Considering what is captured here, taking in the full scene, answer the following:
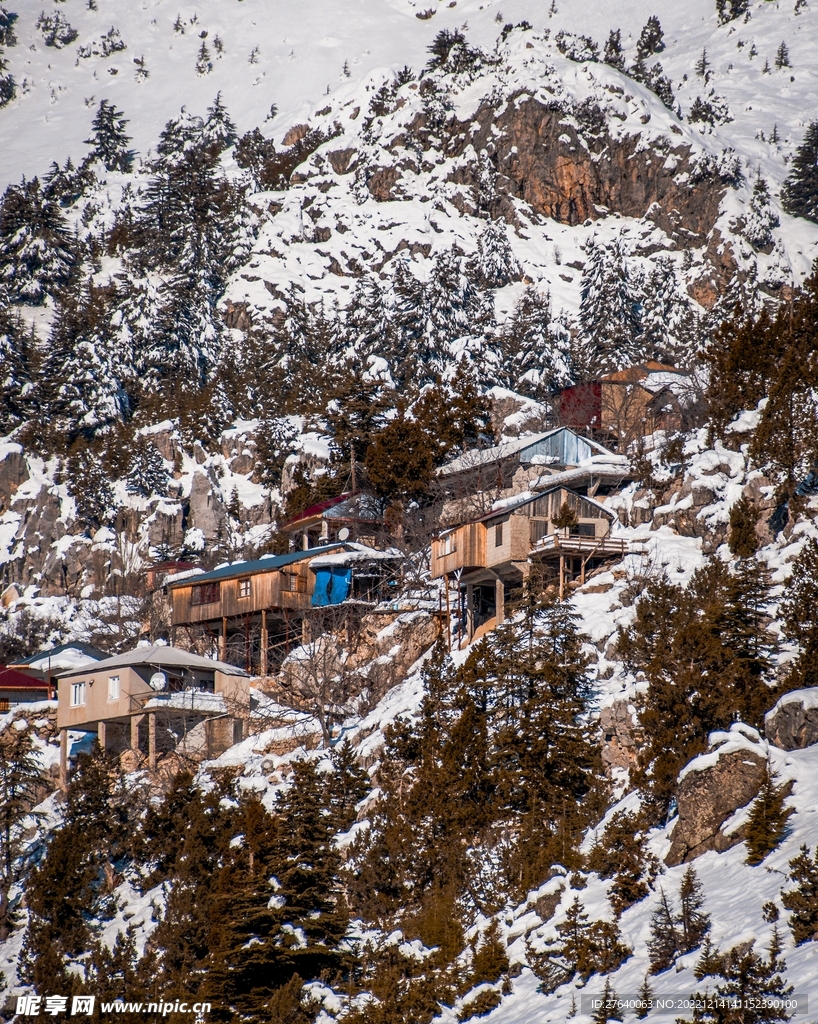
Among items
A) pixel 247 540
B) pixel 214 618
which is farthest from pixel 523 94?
pixel 214 618

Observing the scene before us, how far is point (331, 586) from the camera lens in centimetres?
5584

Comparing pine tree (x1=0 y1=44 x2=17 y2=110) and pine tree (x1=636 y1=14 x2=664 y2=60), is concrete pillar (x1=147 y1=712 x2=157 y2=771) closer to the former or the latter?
pine tree (x1=636 y1=14 x2=664 y2=60)

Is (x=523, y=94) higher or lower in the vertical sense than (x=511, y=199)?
higher

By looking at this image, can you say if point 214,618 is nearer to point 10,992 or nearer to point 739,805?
point 10,992

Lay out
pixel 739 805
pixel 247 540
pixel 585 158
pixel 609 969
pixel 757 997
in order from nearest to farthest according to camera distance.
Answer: pixel 757 997
pixel 609 969
pixel 739 805
pixel 247 540
pixel 585 158

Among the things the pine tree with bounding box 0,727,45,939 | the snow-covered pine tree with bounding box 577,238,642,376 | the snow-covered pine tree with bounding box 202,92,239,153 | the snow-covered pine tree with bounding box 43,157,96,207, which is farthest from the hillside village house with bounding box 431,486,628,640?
the snow-covered pine tree with bounding box 202,92,239,153

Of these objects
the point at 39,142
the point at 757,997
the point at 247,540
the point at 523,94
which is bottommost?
the point at 757,997

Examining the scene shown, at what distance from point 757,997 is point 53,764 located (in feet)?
140

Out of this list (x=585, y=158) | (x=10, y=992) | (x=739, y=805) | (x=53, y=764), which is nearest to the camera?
(x=739, y=805)

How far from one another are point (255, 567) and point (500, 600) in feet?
45.5

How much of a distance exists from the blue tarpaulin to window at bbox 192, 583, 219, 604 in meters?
5.77

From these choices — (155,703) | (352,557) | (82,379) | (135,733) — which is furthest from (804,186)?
(135,733)

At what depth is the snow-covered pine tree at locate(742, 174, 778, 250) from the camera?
99375 millimetres

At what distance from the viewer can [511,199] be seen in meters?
110
